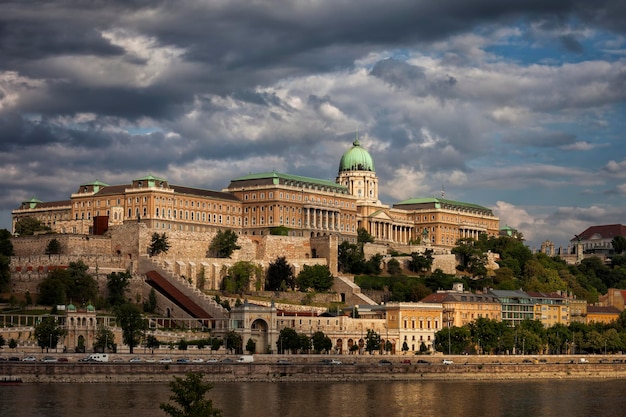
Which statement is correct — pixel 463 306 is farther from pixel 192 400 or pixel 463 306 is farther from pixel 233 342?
pixel 192 400

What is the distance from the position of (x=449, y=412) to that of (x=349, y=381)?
21532 mm

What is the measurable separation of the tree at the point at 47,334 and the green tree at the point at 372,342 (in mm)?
32568

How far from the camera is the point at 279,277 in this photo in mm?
152375

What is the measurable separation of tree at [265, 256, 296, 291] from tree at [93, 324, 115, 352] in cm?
3747

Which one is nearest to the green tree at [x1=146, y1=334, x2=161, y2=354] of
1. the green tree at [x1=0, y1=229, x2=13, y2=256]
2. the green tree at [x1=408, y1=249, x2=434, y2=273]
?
the green tree at [x1=0, y1=229, x2=13, y2=256]

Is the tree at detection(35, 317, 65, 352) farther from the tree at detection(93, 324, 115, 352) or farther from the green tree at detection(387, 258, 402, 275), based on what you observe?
the green tree at detection(387, 258, 402, 275)

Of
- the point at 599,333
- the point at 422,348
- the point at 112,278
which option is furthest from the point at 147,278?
the point at 599,333

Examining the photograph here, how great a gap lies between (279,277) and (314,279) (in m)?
4.48

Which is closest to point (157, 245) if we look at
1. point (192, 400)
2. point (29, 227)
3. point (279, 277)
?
point (279, 277)

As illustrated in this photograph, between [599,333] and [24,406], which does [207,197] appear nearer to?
[599,333]

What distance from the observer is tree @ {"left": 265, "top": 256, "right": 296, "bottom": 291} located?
499 ft

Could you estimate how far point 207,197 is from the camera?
173m

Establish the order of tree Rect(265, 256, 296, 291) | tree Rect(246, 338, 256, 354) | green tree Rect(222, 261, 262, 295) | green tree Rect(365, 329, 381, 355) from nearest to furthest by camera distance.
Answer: tree Rect(246, 338, 256, 354), green tree Rect(365, 329, 381, 355), green tree Rect(222, 261, 262, 295), tree Rect(265, 256, 296, 291)

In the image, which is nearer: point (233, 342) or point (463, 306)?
point (233, 342)
